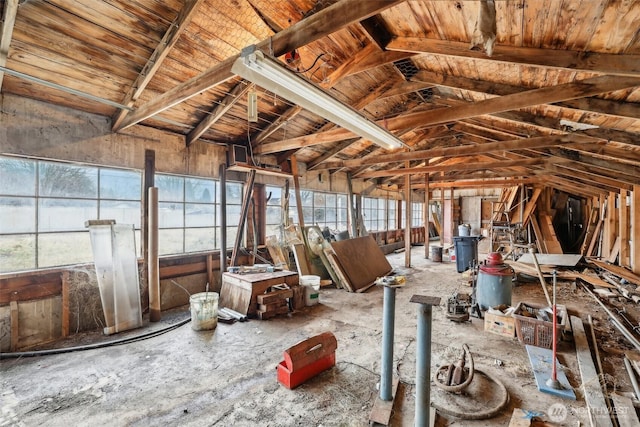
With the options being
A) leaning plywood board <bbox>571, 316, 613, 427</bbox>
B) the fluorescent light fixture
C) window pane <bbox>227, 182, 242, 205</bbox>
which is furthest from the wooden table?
leaning plywood board <bbox>571, 316, 613, 427</bbox>

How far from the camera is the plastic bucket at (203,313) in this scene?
347cm

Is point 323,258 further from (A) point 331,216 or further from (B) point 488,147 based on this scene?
(B) point 488,147

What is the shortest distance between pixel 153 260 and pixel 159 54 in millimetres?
2561

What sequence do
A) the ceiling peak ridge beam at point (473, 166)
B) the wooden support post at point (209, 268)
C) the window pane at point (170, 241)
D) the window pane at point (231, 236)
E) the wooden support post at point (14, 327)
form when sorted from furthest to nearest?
the ceiling peak ridge beam at point (473, 166)
the window pane at point (231, 236)
the wooden support post at point (209, 268)
the window pane at point (170, 241)
the wooden support post at point (14, 327)

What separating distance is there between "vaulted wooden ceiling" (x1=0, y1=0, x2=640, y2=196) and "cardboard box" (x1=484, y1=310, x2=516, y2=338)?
2337 mm

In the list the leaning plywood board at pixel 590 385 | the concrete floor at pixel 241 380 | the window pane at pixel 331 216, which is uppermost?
the window pane at pixel 331 216

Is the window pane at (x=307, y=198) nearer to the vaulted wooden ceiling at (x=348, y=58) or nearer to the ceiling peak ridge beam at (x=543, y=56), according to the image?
the vaulted wooden ceiling at (x=348, y=58)

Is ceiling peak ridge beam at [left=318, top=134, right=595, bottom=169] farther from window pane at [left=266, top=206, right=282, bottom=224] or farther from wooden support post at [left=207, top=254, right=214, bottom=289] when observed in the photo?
wooden support post at [left=207, top=254, right=214, bottom=289]

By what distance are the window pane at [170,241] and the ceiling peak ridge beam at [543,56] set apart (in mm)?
4145

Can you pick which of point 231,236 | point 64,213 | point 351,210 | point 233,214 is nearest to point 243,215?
point 233,214

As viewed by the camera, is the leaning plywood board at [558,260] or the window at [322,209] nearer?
the leaning plywood board at [558,260]

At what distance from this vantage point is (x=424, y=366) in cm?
169

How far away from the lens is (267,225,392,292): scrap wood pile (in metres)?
5.49

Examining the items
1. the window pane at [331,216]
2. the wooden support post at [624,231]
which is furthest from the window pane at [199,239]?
the wooden support post at [624,231]
